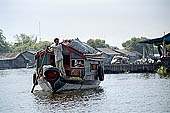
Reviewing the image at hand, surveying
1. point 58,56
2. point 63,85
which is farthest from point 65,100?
point 58,56

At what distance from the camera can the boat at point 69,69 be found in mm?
20797

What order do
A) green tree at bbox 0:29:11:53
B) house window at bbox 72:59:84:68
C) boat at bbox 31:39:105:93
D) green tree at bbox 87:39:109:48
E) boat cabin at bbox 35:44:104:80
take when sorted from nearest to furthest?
boat at bbox 31:39:105:93, boat cabin at bbox 35:44:104:80, house window at bbox 72:59:84:68, green tree at bbox 87:39:109:48, green tree at bbox 0:29:11:53

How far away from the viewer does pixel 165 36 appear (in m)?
40.5

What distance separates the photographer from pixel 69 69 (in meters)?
22.2

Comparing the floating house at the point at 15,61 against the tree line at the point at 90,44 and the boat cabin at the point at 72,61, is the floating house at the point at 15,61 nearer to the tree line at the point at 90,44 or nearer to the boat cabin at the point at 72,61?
the tree line at the point at 90,44

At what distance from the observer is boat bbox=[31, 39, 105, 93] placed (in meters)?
20.8

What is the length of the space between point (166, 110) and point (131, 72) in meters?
28.3

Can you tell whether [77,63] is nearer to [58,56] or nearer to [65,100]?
[58,56]

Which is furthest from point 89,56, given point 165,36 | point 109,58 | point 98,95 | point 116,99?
point 109,58

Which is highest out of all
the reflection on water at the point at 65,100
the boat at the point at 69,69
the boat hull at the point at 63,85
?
the boat at the point at 69,69

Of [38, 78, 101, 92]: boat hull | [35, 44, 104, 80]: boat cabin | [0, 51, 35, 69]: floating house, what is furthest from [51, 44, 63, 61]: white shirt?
[0, 51, 35, 69]: floating house

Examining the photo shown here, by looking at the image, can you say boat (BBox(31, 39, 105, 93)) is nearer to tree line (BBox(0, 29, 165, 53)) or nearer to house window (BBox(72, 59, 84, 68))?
house window (BBox(72, 59, 84, 68))

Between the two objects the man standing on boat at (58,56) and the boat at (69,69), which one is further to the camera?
the man standing on boat at (58,56)

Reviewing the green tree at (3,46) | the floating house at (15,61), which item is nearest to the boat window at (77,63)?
the floating house at (15,61)
